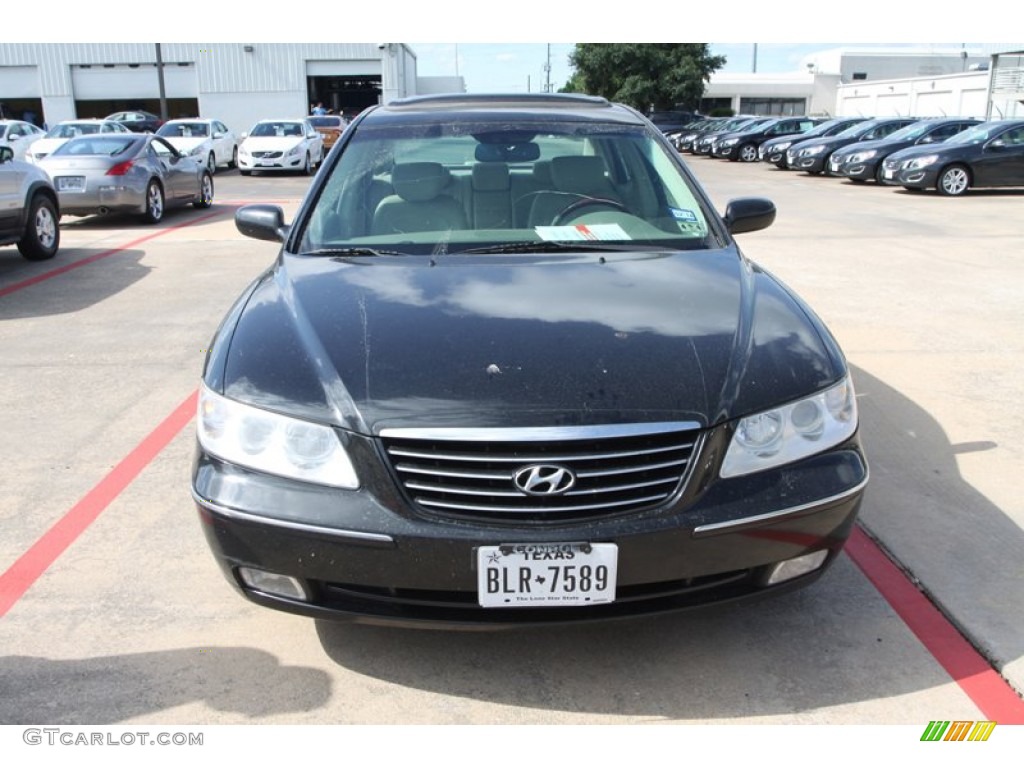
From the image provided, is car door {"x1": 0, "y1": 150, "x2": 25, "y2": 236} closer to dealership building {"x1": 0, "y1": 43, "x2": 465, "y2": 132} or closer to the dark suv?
the dark suv

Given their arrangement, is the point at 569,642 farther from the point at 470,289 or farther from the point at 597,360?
the point at 470,289

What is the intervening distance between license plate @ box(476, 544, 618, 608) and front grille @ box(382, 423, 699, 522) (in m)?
0.09

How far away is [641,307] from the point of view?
2994 millimetres

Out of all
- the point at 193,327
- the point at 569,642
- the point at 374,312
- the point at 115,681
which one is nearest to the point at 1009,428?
the point at 569,642

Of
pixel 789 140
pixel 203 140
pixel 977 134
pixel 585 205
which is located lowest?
pixel 789 140

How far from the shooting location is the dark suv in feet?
30.4

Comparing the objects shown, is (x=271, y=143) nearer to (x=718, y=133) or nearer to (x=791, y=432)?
(x=718, y=133)

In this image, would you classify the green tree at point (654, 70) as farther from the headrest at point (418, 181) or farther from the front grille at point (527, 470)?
the front grille at point (527, 470)

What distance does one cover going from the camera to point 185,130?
24.7 meters

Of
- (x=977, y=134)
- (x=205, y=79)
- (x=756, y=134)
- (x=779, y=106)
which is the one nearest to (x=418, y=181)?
(x=977, y=134)

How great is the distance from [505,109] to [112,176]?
33.9ft

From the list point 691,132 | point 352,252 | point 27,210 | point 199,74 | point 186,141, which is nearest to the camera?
point 352,252

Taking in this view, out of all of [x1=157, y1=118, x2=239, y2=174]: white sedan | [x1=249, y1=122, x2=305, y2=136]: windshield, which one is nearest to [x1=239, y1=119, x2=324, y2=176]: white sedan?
[x1=249, y1=122, x2=305, y2=136]: windshield

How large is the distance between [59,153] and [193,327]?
794 centimetres
